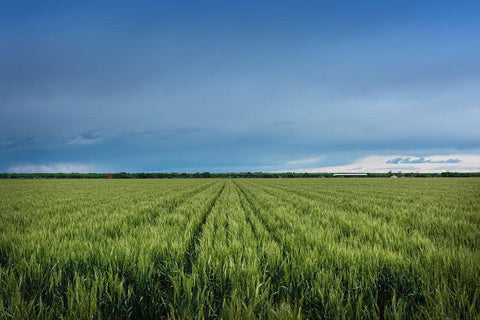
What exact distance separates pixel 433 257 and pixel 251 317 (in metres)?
2.78

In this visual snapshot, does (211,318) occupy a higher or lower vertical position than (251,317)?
lower

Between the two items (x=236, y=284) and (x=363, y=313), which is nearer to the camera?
(x=363, y=313)

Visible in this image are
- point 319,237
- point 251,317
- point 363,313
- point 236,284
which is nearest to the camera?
point 251,317

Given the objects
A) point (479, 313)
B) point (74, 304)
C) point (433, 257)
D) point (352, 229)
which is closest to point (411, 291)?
point (479, 313)

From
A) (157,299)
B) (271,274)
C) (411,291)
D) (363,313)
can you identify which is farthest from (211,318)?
(411,291)

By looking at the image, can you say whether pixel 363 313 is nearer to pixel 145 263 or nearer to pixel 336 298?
pixel 336 298

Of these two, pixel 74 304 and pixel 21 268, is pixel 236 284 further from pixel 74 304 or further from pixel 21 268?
pixel 21 268

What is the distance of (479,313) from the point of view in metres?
1.94

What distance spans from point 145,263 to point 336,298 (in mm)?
2174

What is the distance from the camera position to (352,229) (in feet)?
16.6

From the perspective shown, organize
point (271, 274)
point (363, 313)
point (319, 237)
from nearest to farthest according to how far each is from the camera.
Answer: point (363, 313)
point (271, 274)
point (319, 237)

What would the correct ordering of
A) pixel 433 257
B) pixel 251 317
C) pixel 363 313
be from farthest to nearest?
pixel 433 257, pixel 363 313, pixel 251 317

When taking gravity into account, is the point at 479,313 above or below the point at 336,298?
below

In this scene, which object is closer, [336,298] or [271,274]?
[336,298]
